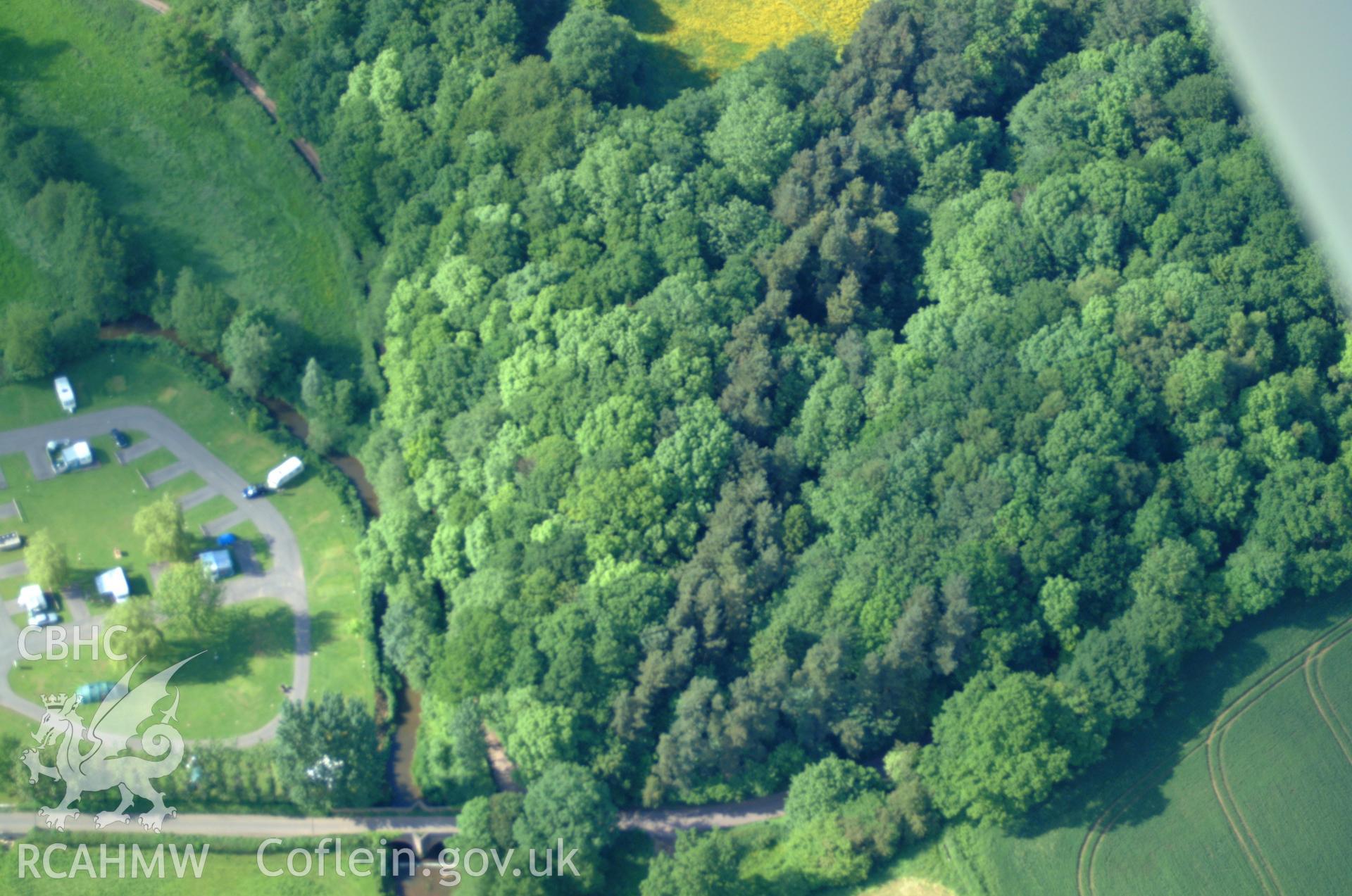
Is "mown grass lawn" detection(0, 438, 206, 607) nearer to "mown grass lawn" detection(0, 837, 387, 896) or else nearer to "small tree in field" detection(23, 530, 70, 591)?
"small tree in field" detection(23, 530, 70, 591)

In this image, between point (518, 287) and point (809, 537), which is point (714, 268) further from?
point (809, 537)

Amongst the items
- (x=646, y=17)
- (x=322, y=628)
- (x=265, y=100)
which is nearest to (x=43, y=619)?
(x=322, y=628)

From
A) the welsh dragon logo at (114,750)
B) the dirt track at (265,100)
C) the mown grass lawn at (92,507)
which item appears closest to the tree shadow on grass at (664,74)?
the dirt track at (265,100)

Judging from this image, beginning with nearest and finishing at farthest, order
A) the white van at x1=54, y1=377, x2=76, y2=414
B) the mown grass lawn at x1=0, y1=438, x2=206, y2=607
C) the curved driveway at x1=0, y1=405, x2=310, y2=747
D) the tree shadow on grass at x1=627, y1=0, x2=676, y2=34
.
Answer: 1. the curved driveway at x1=0, y1=405, x2=310, y2=747
2. the mown grass lawn at x1=0, y1=438, x2=206, y2=607
3. the white van at x1=54, y1=377, x2=76, y2=414
4. the tree shadow on grass at x1=627, y1=0, x2=676, y2=34

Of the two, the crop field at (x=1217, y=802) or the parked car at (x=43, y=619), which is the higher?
the crop field at (x=1217, y=802)

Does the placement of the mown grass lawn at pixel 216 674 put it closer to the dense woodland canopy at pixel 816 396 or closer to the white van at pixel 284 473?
the dense woodland canopy at pixel 816 396

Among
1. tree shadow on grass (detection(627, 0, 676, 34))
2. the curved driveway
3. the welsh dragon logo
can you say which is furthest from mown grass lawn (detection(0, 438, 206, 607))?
tree shadow on grass (detection(627, 0, 676, 34))

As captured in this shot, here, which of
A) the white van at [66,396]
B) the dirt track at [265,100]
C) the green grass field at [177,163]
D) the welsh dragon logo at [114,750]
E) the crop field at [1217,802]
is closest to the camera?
the welsh dragon logo at [114,750]
